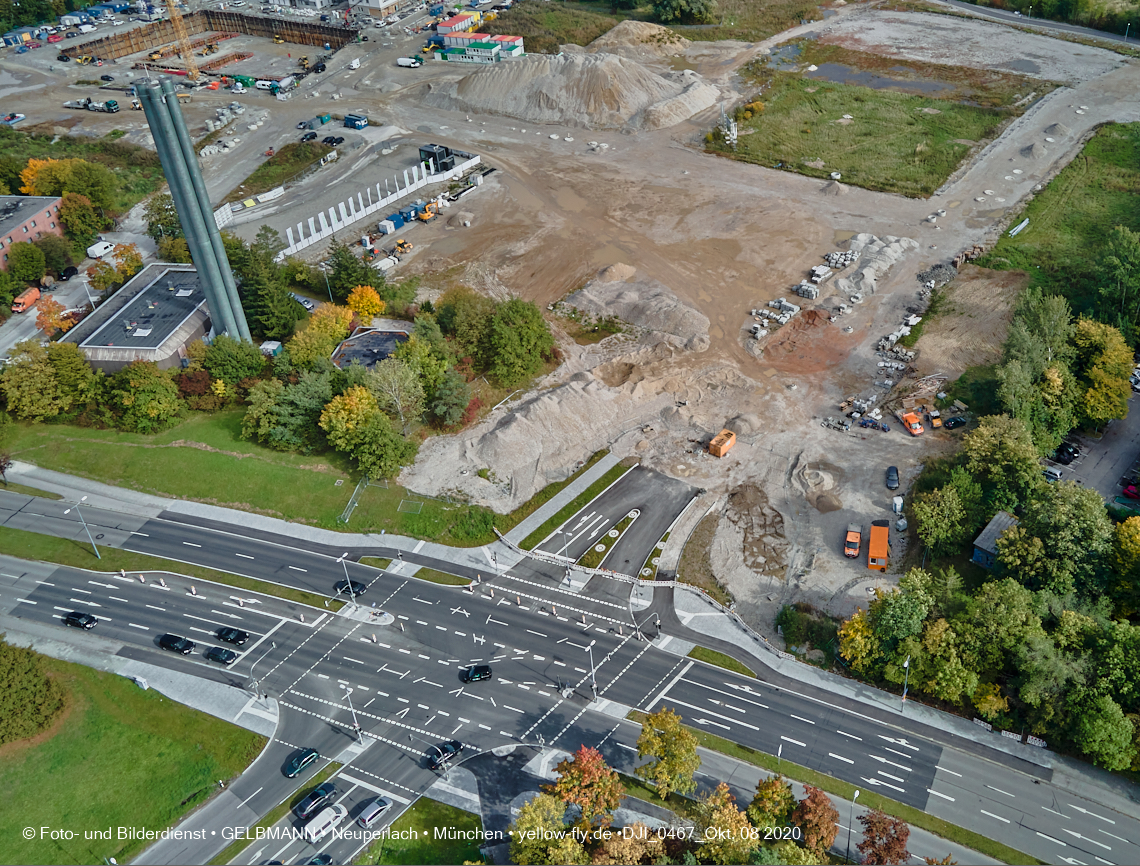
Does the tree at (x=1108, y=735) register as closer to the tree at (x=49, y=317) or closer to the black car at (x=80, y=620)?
the black car at (x=80, y=620)

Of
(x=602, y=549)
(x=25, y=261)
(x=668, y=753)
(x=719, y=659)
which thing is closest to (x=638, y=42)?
(x=25, y=261)

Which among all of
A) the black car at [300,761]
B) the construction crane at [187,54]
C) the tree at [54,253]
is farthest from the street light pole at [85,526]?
the construction crane at [187,54]

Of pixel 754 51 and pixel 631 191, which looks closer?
pixel 631 191

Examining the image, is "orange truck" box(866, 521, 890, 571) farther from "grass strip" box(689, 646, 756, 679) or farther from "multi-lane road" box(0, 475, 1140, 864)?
"grass strip" box(689, 646, 756, 679)

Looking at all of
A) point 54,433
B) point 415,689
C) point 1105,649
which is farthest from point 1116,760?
point 54,433

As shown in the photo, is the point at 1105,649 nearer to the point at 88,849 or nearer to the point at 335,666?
the point at 335,666

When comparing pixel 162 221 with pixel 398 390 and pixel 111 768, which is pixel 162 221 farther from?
pixel 111 768
